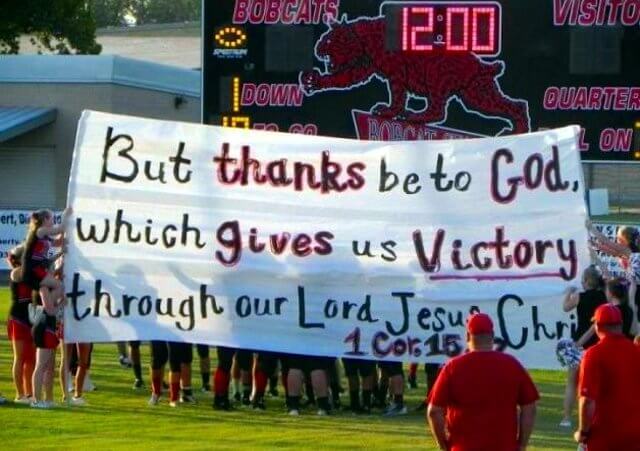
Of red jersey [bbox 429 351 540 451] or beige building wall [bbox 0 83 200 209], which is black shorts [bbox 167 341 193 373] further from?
beige building wall [bbox 0 83 200 209]

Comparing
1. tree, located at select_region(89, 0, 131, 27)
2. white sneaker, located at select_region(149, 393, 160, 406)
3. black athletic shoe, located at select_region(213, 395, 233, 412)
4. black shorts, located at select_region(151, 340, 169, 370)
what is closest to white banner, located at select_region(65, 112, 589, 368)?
black shorts, located at select_region(151, 340, 169, 370)

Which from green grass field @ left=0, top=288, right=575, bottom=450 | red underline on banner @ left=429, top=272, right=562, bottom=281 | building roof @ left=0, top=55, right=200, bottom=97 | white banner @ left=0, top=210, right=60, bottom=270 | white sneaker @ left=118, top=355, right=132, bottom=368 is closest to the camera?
green grass field @ left=0, top=288, right=575, bottom=450

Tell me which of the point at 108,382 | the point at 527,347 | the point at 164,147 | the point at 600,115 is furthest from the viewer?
the point at 600,115

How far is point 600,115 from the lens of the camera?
59.8 ft

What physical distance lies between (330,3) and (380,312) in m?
6.04

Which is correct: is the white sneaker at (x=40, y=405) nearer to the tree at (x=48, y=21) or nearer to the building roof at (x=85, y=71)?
the building roof at (x=85, y=71)

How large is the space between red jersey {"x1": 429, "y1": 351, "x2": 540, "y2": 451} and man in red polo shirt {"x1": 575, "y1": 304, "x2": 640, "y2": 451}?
77 cm

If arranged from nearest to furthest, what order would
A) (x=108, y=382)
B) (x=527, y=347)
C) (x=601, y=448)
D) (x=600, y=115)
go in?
(x=601, y=448) < (x=527, y=347) < (x=108, y=382) < (x=600, y=115)

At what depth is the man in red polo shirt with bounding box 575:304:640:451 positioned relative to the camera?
900cm

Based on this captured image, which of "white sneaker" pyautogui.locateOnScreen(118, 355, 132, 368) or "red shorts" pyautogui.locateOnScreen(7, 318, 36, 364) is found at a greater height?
"red shorts" pyautogui.locateOnScreen(7, 318, 36, 364)

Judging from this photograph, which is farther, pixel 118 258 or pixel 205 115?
pixel 205 115

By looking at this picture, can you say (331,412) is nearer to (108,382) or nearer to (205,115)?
(108,382)

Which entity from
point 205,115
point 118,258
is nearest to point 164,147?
point 118,258

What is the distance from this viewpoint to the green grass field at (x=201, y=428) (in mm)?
12695
